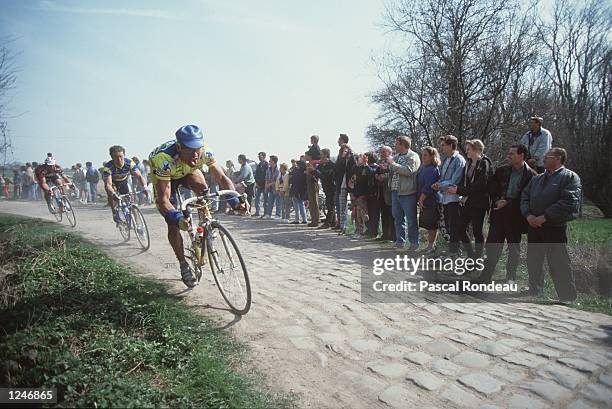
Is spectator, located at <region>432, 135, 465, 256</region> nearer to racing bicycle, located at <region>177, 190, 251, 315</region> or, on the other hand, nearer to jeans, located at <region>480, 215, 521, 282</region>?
jeans, located at <region>480, 215, 521, 282</region>

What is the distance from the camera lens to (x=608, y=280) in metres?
6.49

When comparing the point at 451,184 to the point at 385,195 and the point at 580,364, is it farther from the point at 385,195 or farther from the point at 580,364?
the point at 580,364

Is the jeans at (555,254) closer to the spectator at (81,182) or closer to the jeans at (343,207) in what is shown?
the jeans at (343,207)

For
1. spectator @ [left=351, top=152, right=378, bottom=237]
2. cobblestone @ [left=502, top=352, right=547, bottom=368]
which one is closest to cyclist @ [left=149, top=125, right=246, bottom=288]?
cobblestone @ [left=502, top=352, right=547, bottom=368]

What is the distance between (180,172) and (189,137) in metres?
0.77

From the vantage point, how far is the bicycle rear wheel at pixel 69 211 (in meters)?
11.4

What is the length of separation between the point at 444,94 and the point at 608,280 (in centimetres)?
685

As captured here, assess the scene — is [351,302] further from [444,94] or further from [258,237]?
[444,94]

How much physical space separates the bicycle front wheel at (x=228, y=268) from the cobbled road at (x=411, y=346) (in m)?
0.17

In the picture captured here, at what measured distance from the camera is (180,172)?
205 inches

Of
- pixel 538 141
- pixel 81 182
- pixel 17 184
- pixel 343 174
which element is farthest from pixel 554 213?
pixel 17 184

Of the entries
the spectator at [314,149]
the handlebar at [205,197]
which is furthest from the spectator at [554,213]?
the spectator at [314,149]

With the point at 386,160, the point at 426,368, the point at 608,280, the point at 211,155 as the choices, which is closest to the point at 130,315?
the point at 211,155

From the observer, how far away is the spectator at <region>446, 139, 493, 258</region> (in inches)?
235
